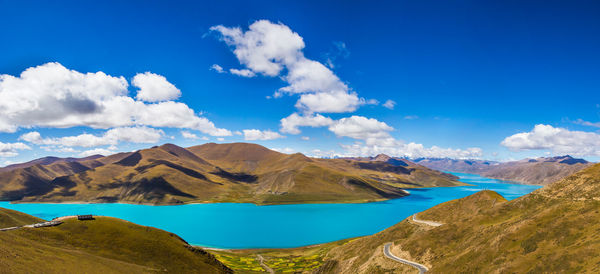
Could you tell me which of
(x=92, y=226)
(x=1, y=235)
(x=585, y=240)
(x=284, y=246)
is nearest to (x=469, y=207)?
(x=585, y=240)

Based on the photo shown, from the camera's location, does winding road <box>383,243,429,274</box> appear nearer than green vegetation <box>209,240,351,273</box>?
Yes

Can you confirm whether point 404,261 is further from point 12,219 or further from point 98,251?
point 12,219

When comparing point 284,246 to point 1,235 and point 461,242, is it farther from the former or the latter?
point 1,235

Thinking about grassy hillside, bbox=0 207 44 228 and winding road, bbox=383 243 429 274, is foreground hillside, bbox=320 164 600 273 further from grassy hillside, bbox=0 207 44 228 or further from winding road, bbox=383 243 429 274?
grassy hillside, bbox=0 207 44 228

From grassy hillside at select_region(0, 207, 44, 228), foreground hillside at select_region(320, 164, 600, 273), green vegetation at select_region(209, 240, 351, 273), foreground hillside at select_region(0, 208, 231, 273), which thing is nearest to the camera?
foreground hillside at select_region(320, 164, 600, 273)

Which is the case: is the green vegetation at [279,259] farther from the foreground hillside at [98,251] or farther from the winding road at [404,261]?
the winding road at [404,261]

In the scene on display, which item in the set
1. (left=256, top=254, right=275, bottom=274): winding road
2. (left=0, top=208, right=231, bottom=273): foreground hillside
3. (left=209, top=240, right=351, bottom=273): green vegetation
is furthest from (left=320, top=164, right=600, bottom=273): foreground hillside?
(left=0, top=208, right=231, bottom=273): foreground hillside
